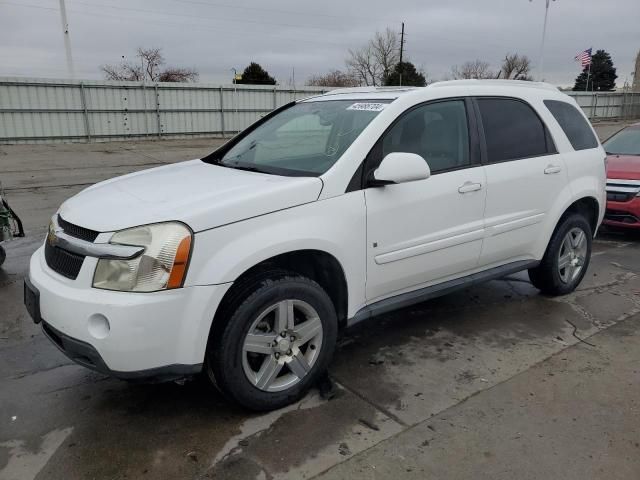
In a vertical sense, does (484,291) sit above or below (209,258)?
below

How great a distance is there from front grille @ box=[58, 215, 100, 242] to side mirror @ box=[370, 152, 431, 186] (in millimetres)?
1579

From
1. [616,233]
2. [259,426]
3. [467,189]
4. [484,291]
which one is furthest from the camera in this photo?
[616,233]

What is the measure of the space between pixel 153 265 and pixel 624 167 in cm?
664

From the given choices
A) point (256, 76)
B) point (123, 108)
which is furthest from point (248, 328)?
point (256, 76)

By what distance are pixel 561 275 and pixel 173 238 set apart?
11.8 ft

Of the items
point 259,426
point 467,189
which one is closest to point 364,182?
point 467,189

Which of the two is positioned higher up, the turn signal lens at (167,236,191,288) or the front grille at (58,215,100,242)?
the front grille at (58,215,100,242)

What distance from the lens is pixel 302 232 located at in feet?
9.43

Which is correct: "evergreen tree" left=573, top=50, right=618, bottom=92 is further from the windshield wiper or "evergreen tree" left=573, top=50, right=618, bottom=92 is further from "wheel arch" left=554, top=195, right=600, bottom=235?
the windshield wiper

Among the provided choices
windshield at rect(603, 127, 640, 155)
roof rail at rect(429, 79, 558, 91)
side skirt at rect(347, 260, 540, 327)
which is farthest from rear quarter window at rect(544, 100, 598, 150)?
windshield at rect(603, 127, 640, 155)

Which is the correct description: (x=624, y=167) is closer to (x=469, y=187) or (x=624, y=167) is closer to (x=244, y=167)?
(x=469, y=187)

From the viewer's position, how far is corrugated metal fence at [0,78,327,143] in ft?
66.1

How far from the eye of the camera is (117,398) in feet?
10.3

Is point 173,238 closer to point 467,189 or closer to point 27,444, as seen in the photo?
point 27,444
